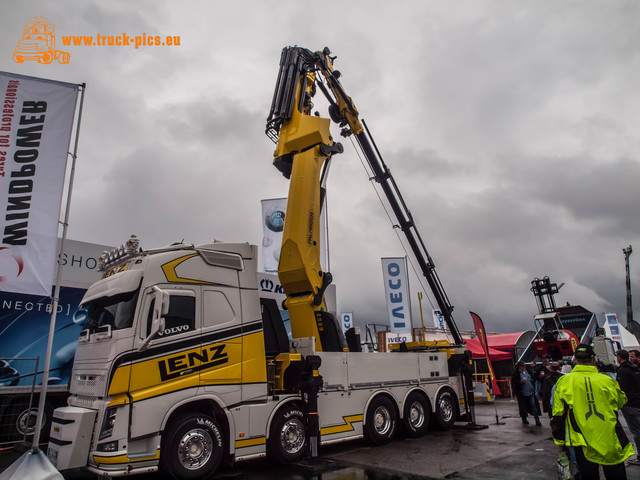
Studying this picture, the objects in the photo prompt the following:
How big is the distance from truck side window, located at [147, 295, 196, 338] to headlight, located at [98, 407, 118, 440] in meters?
1.13

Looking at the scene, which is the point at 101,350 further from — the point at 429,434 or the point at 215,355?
the point at 429,434

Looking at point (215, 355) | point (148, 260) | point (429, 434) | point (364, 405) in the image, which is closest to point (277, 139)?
point (148, 260)

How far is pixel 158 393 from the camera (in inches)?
244

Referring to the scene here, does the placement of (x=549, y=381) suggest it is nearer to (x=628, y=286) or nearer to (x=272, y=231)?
(x=272, y=231)

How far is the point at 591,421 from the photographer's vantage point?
13.8 feet

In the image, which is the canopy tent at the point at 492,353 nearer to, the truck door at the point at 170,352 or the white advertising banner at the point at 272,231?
the white advertising banner at the point at 272,231

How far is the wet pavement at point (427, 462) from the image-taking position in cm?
670

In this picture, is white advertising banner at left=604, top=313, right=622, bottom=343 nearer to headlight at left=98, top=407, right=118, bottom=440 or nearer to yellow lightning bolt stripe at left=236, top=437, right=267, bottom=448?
yellow lightning bolt stripe at left=236, top=437, right=267, bottom=448

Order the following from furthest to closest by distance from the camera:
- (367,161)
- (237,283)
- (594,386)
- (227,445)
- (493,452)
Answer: (367,161) < (493,452) < (237,283) < (227,445) < (594,386)

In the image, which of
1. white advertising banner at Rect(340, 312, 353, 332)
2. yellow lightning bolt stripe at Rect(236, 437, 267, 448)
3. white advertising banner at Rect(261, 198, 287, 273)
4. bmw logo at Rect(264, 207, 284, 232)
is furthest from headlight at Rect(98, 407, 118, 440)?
white advertising banner at Rect(340, 312, 353, 332)

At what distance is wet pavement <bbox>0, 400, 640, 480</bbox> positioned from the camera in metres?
6.70

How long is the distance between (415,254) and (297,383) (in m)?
6.74

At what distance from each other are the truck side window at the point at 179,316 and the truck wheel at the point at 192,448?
125 cm

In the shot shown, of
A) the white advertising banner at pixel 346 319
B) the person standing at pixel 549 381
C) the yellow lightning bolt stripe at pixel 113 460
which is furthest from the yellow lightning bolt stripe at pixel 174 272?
the white advertising banner at pixel 346 319
